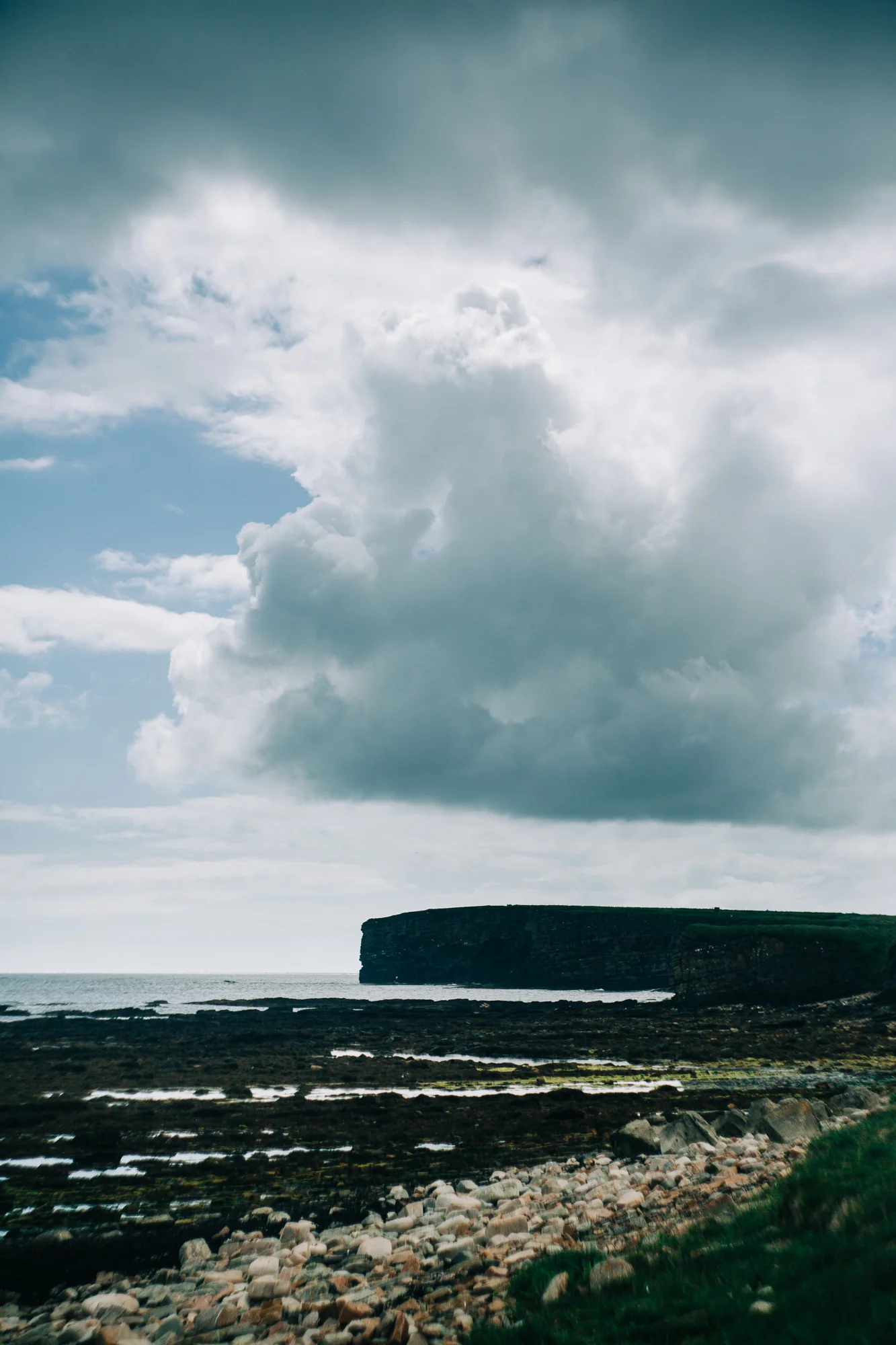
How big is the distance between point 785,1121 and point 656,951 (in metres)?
137

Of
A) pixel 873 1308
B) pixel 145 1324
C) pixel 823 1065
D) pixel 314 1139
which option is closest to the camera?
pixel 873 1308

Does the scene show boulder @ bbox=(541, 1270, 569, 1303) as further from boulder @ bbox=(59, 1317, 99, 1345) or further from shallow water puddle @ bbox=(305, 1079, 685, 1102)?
shallow water puddle @ bbox=(305, 1079, 685, 1102)

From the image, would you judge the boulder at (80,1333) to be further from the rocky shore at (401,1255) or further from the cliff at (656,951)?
the cliff at (656,951)

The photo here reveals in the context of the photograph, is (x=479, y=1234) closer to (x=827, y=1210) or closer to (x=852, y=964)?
(x=827, y=1210)

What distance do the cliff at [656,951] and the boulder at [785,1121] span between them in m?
74.5

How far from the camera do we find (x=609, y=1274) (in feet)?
31.4

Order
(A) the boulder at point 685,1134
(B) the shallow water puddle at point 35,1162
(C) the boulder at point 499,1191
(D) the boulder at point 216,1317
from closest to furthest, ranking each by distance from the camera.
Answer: (D) the boulder at point 216,1317 → (C) the boulder at point 499,1191 → (A) the boulder at point 685,1134 → (B) the shallow water puddle at point 35,1162

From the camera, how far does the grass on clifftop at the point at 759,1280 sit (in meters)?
7.29

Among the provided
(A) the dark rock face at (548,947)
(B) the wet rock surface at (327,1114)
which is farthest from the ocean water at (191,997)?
(B) the wet rock surface at (327,1114)

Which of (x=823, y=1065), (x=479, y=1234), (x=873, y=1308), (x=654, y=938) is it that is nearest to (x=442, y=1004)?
(x=654, y=938)

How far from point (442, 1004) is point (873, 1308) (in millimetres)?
103566

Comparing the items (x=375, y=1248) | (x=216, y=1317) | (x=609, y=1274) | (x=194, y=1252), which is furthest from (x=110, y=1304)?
(x=609, y=1274)

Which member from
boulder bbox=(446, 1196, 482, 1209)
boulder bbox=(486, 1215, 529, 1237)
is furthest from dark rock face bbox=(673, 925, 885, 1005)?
boulder bbox=(486, 1215, 529, 1237)

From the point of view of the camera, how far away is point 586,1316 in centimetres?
873
